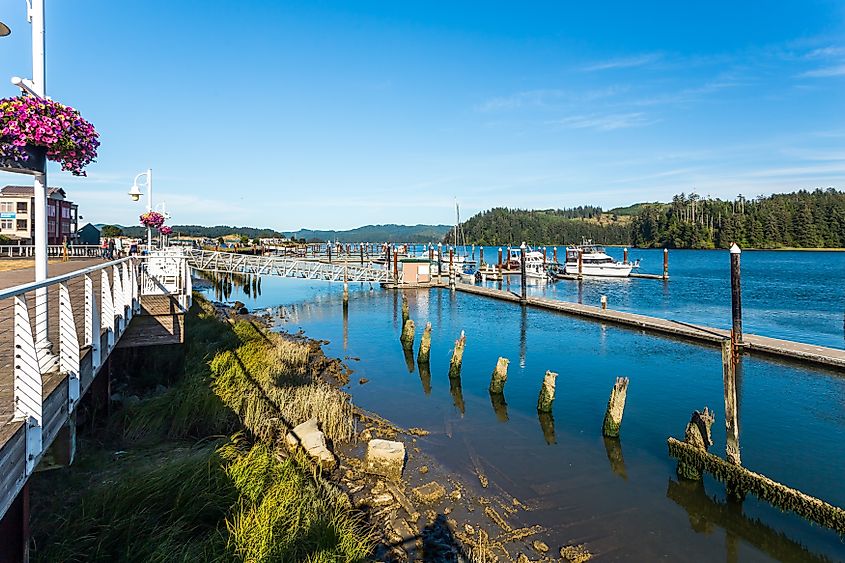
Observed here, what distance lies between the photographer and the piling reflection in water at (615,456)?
Result: 11375mm

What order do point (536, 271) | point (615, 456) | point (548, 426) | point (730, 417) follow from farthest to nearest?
point (536, 271) → point (548, 426) → point (615, 456) → point (730, 417)

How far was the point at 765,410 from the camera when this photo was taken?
15.3 metres

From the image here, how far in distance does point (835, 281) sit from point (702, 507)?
2333 inches

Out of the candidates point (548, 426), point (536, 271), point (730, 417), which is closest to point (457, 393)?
point (548, 426)

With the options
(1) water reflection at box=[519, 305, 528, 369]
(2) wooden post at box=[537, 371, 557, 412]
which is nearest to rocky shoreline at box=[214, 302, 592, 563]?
(2) wooden post at box=[537, 371, 557, 412]

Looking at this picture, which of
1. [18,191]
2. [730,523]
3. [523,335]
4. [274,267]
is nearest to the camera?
[730,523]

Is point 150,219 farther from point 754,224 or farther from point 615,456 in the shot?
point 754,224

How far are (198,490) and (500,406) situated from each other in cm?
1028

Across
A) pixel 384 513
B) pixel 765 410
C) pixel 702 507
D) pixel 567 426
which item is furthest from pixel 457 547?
pixel 765 410

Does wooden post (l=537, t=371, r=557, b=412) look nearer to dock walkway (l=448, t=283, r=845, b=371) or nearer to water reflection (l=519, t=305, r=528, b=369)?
water reflection (l=519, t=305, r=528, b=369)

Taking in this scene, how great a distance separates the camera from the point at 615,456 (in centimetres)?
1212

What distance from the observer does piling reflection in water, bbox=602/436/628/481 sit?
11375 millimetres

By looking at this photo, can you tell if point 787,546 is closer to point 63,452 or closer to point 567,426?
point 567,426

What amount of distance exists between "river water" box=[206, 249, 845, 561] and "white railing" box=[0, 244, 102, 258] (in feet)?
49.0
